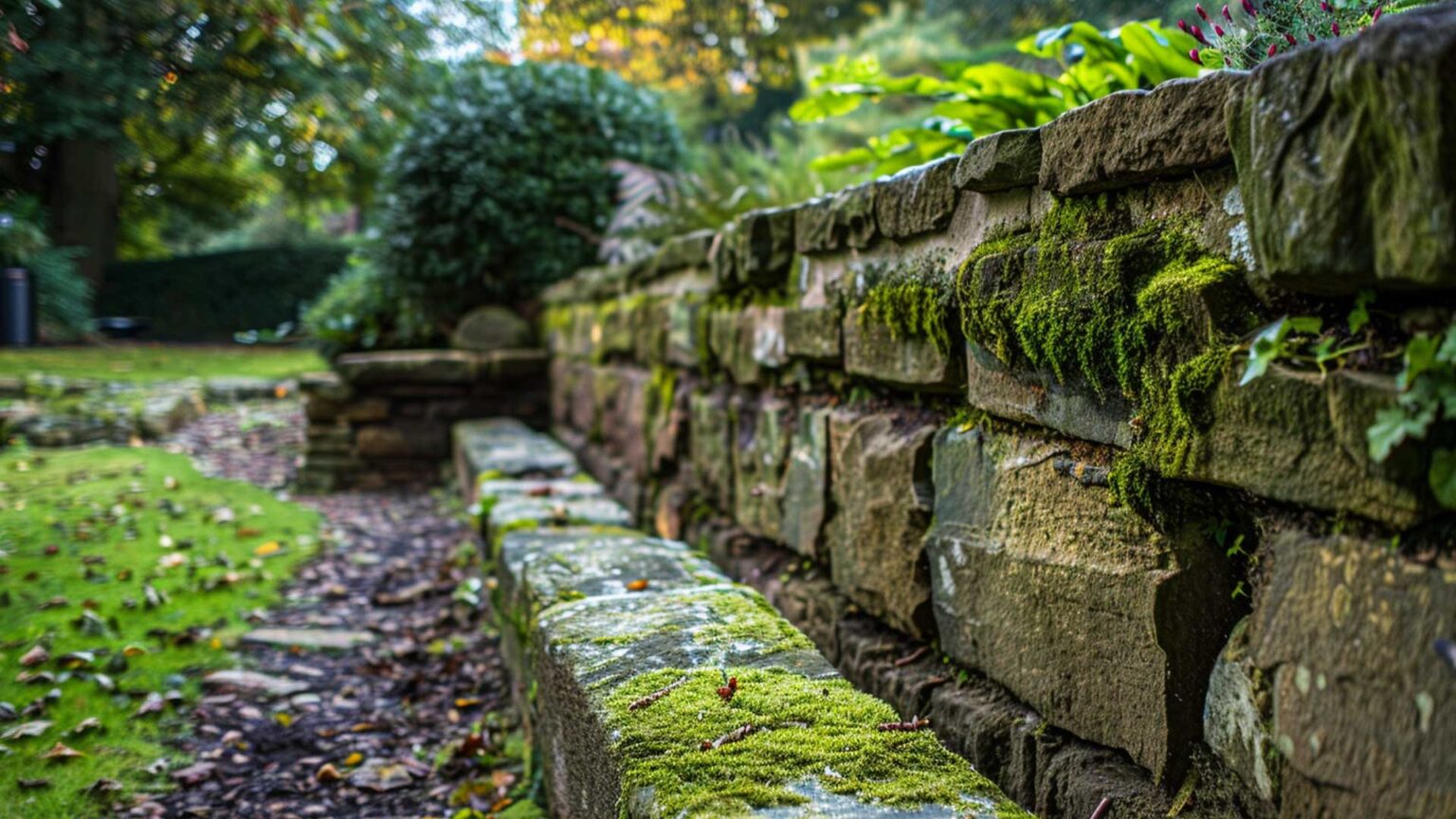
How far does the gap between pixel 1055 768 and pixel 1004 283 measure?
2.23 feet

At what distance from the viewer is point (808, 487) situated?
7.10 ft

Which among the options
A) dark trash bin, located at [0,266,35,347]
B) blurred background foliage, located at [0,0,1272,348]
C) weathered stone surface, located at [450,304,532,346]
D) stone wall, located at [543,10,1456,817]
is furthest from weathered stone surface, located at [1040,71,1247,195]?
dark trash bin, located at [0,266,35,347]

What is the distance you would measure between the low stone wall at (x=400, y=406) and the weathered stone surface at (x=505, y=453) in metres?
0.29

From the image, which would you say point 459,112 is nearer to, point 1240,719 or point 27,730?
point 27,730

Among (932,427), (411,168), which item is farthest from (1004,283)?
(411,168)

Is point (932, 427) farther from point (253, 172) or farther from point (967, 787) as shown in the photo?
point (253, 172)

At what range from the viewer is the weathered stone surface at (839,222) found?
6.15 feet

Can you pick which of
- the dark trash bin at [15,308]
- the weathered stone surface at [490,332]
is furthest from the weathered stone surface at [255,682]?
the dark trash bin at [15,308]

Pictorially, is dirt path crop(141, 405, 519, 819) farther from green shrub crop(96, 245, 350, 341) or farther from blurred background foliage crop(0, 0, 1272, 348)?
green shrub crop(96, 245, 350, 341)

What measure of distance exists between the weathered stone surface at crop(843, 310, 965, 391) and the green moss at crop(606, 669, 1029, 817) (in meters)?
0.55

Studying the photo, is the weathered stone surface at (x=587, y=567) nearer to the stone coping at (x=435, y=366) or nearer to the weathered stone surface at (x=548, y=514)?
the weathered stone surface at (x=548, y=514)

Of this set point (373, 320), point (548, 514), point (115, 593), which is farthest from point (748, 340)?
point (373, 320)

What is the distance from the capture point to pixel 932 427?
5.55 feet

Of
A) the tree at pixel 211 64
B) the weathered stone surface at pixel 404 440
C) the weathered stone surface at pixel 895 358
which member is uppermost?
the tree at pixel 211 64
